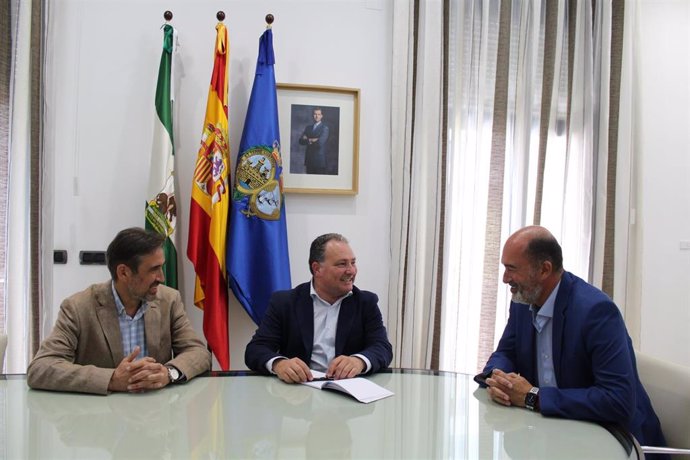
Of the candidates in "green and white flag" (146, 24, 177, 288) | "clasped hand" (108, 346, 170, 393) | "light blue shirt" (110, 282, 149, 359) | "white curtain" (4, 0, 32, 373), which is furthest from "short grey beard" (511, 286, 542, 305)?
"white curtain" (4, 0, 32, 373)

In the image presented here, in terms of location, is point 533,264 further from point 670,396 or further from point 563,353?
point 670,396

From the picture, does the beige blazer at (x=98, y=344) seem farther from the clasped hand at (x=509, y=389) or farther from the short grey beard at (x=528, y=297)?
the short grey beard at (x=528, y=297)

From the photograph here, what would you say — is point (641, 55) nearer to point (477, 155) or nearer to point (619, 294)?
point (477, 155)

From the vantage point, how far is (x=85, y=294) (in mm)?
2088

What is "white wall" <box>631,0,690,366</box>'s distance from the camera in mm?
3834

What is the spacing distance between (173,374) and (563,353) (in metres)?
1.34

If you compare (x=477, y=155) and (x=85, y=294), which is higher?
(x=477, y=155)

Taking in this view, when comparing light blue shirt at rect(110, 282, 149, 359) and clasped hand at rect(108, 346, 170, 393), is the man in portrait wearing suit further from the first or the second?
clasped hand at rect(108, 346, 170, 393)

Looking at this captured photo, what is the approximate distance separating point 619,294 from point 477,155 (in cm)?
133

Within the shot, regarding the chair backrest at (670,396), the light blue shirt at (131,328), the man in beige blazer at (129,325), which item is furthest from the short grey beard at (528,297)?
the light blue shirt at (131,328)

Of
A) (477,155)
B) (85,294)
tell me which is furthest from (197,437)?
(477,155)

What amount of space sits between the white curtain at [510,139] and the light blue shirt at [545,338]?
1492 millimetres

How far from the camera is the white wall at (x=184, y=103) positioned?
3.19m

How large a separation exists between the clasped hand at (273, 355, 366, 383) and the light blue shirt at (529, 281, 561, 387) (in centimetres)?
65
